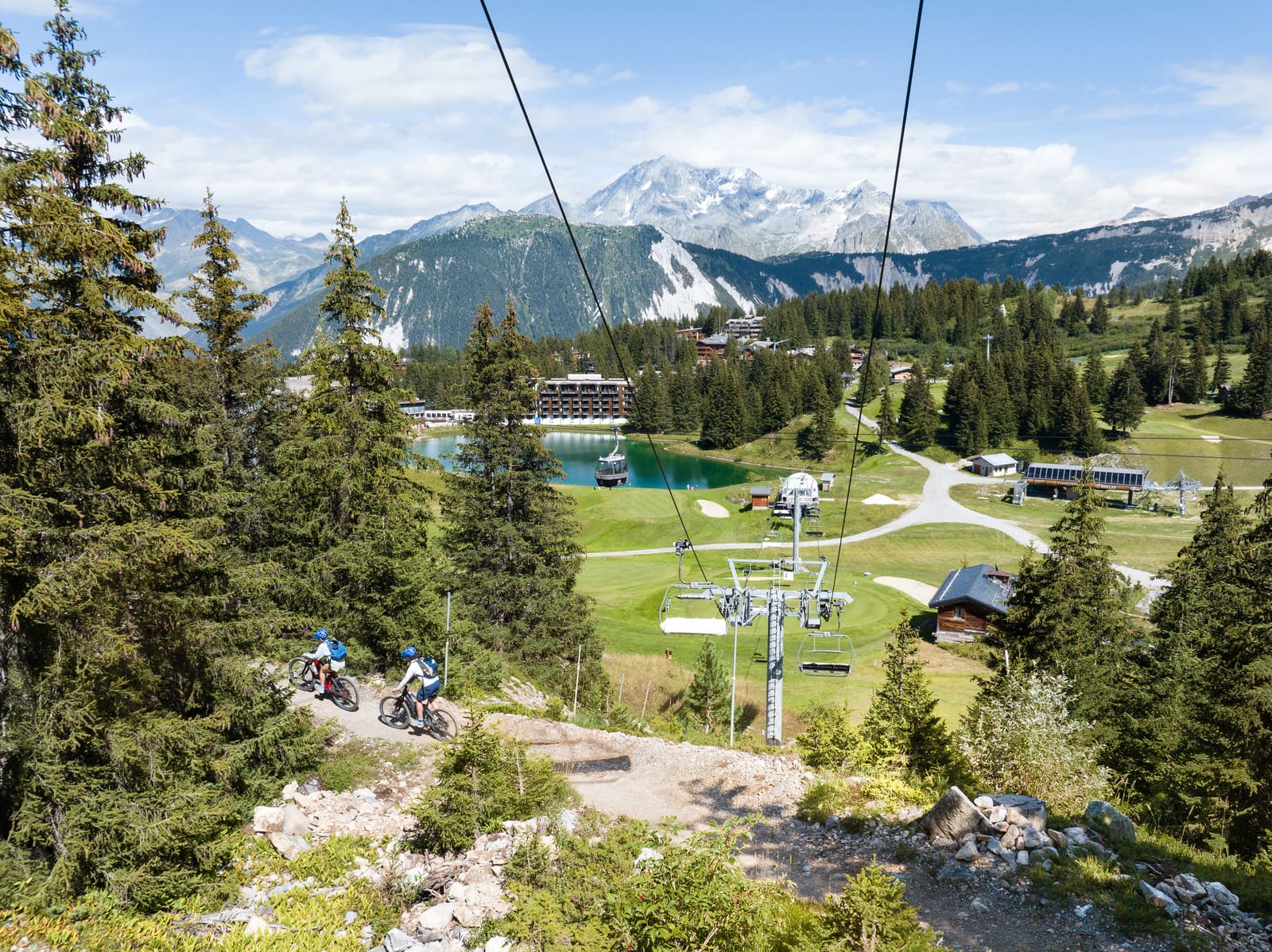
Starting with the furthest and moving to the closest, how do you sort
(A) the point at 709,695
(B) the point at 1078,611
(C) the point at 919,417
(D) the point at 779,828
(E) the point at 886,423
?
(E) the point at 886,423 < (C) the point at 919,417 < (B) the point at 1078,611 < (A) the point at 709,695 < (D) the point at 779,828

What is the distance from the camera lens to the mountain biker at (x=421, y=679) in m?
14.7

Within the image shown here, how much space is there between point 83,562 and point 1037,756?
16.0 meters

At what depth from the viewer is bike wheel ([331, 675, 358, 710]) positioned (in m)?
16.2

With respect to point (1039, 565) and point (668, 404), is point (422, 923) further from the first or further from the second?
point (668, 404)

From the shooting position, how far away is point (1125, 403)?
98000 millimetres

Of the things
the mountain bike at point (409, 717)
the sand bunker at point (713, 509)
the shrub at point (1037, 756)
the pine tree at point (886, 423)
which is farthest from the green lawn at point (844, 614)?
the pine tree at point (886, 423)

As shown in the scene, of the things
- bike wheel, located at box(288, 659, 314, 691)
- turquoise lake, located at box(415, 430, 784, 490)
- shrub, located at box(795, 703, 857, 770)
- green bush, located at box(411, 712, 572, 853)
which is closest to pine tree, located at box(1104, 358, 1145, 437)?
turquoise lake, located at box(415, 430, 784, 490)

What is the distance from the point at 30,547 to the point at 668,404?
138 metres

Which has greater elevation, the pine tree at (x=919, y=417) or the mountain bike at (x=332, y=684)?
the pine tree at (x=919, y=417)

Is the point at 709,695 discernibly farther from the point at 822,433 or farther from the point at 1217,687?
the point at 822,433

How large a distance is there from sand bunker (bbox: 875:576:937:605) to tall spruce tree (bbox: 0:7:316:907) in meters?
47.4

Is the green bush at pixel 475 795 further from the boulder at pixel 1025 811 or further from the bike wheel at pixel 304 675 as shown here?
the boulder at pixel 1025 811

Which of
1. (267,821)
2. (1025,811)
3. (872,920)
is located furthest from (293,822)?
(1025,811)

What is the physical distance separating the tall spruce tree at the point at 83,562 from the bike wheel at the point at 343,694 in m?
5.50
